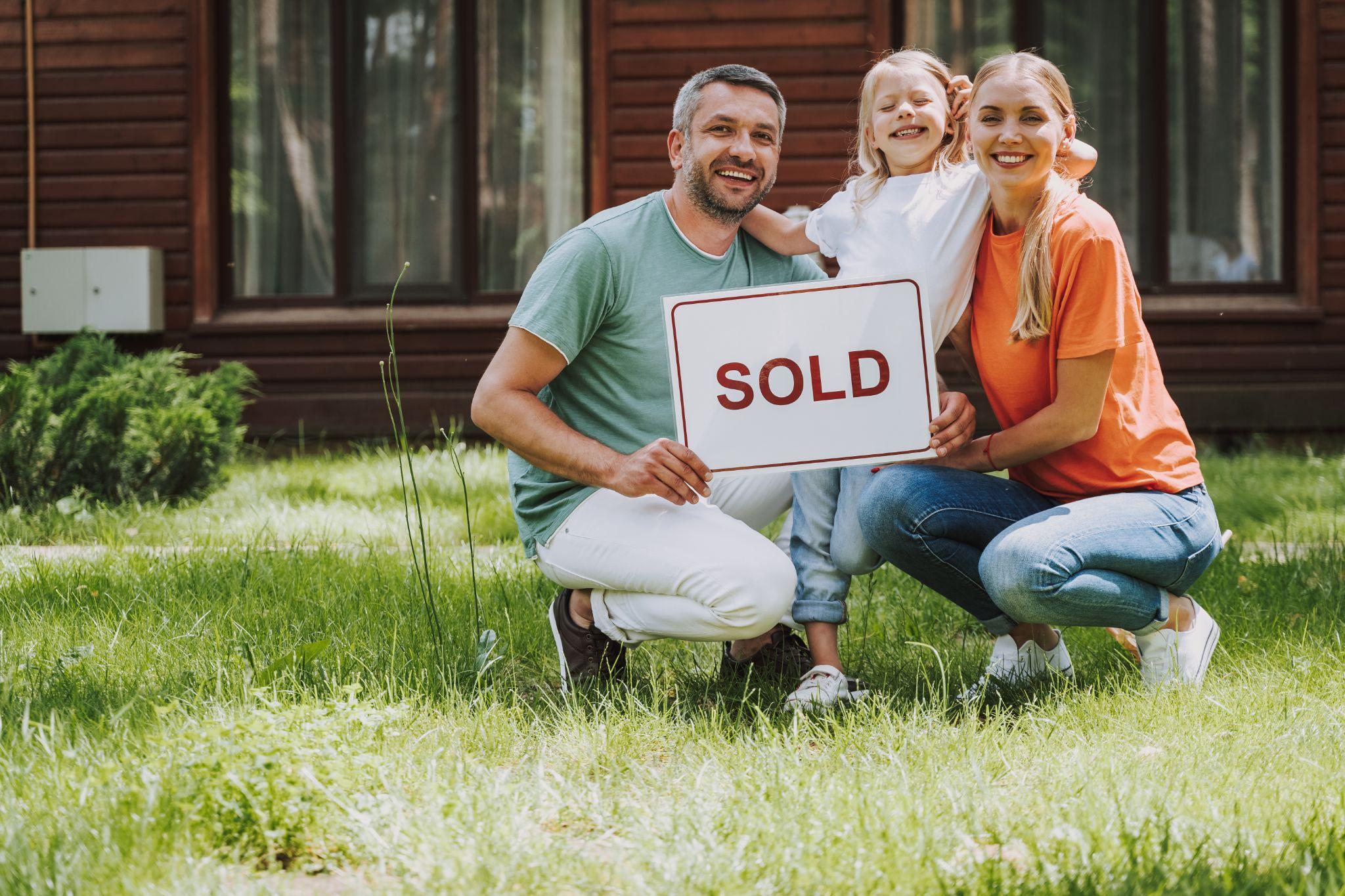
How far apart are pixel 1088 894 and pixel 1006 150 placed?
158cm

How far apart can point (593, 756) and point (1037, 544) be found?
1.02 m

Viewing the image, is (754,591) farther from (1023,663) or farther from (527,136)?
(527,136)

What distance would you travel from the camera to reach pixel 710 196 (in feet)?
10.0

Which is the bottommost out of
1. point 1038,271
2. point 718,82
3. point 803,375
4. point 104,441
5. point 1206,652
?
point 1206,652

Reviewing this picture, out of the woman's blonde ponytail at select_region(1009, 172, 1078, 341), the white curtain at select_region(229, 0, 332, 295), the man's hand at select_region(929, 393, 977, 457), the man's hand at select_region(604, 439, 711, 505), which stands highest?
the white curtain at select_region(229, 0, 332, 295)

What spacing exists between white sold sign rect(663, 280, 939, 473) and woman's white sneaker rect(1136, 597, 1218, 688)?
2.26 feet

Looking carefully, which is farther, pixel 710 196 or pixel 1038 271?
pixel 710 196

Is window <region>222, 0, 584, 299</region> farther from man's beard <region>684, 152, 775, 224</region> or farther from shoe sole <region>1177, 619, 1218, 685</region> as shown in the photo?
shoe sole <region>1177, 619, 1218, 685</region>

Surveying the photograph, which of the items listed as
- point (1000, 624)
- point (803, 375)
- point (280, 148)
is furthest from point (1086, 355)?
point (280, 148)

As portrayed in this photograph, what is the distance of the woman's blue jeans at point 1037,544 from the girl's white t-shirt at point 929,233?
0.37 m

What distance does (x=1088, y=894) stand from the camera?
6.05ft

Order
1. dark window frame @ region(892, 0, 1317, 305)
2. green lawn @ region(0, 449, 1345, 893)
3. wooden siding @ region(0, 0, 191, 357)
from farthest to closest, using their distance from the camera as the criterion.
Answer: dark window frame @ region(892, 0, 1317, 305) → wooden siding @ region(0, 0, 191, 357) → green lawn @ region(0, 449, 1345, 893)

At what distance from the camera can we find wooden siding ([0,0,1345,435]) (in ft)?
24.9

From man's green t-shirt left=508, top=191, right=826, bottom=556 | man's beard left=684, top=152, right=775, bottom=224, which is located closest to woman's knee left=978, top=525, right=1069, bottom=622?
man's green t-shirt left=508, top=191, right=826, bottom=556
